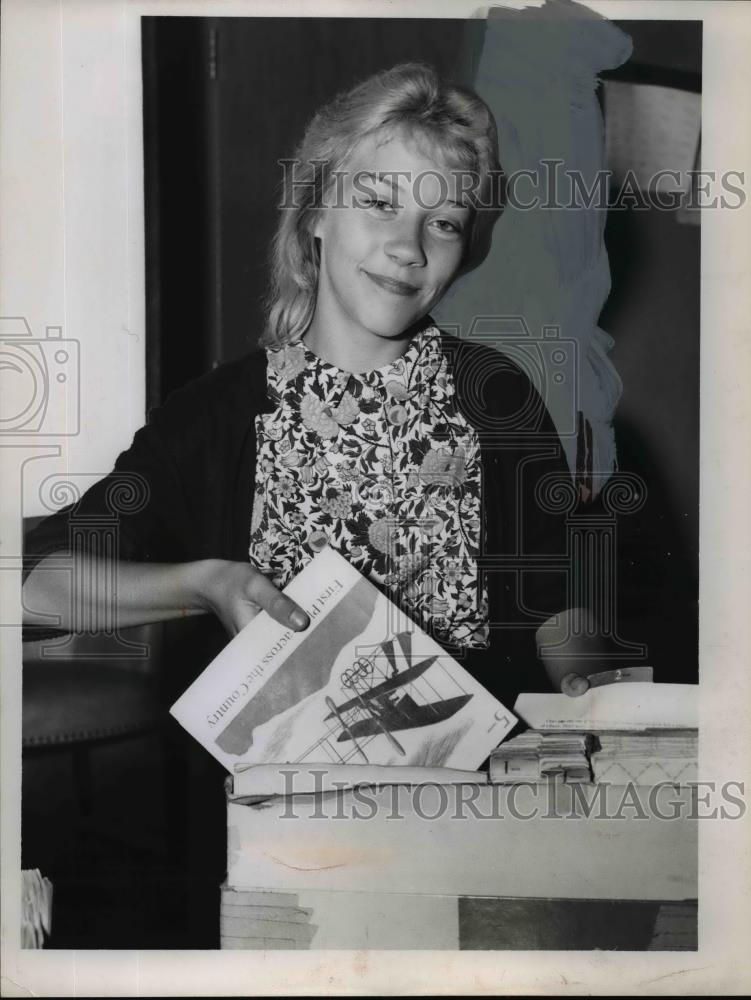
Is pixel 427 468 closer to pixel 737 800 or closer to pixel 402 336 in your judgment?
pixel 402 336

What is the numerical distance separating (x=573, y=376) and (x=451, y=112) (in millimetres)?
354

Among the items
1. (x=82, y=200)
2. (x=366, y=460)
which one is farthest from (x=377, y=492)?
(x=82, y=200)

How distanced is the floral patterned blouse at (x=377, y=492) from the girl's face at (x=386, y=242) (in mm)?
58

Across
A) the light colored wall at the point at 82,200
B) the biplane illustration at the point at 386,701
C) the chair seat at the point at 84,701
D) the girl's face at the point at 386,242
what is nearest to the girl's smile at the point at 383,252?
the girl's face at the point at 386,242

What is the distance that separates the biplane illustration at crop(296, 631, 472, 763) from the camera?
1358mm

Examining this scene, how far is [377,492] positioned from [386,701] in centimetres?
26

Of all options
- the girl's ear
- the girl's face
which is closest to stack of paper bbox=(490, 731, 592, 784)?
the girl's face

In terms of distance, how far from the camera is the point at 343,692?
137 centimetres

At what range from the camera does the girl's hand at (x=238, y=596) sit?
135 cm

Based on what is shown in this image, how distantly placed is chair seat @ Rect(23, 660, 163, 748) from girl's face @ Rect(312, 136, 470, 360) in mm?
495

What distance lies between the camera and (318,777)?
137 cm

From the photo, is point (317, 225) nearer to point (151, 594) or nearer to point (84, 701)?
point (151, 594)

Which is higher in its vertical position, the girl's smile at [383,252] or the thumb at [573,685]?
the girl's smile at [383,252]

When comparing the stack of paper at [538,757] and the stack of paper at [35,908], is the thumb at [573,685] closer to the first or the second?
the stack of paper at [538,757]
